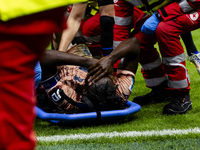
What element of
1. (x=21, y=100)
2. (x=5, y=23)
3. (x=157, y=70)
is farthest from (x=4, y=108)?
(x=157, y=70)

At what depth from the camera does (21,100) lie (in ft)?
3.43

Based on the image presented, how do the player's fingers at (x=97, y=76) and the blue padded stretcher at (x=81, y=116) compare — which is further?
the player's fingers at (x=97, y=76)

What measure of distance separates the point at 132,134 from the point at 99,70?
1.99 feet

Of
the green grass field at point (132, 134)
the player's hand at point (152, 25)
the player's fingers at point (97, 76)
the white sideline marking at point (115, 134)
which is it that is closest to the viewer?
the green grass field at point (132, 134)

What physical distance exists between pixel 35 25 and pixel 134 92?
3.40m

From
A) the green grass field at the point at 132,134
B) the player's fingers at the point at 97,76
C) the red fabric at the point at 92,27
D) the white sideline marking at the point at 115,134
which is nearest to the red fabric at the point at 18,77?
the green grass field at the point at 132,134

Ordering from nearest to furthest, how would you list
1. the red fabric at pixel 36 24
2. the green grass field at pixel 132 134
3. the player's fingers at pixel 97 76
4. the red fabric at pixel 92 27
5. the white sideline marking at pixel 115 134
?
1. the red fabric at pixel 36 24
2. the green grass field at pixel 132 134
3. the white sideline marking at pixel 115 134
4. the player's fingers at pixel 97 76
5. the red fabric at pixel 92 27

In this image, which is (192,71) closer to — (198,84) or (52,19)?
(198,84)

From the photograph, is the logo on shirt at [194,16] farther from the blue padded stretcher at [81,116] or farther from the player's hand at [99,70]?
the blue padded stretcher at [81,116]

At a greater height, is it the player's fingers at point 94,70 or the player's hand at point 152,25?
the player's hand at point 152,25

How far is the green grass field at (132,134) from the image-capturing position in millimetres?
2338

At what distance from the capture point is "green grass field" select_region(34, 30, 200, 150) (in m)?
2.34

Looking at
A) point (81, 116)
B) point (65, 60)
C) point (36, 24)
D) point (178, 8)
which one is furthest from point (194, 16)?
point (36, 24)

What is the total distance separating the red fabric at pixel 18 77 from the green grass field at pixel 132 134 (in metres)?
1.30
